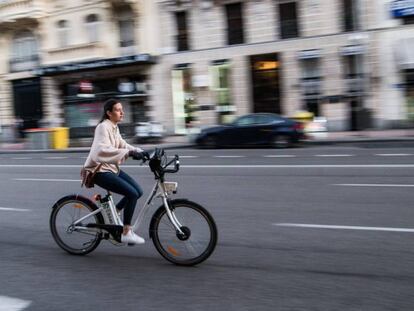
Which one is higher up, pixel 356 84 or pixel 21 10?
pixel 21 10

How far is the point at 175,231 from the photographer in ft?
17.6

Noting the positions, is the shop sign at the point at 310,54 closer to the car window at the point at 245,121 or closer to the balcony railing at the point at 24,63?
the car window at the point at 245,121

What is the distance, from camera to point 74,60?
3019cm

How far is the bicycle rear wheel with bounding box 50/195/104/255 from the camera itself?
592cm

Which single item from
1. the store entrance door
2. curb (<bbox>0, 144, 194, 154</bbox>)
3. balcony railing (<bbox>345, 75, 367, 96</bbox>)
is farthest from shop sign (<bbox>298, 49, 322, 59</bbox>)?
the store entrance door

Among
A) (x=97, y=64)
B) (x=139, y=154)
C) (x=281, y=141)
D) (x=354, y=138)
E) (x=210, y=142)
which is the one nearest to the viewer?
(x=139, y=154)

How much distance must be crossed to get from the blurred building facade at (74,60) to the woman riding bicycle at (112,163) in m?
22.0

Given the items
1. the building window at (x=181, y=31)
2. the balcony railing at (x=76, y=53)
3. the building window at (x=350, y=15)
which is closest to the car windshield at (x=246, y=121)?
the building window at (x=350, y=15)

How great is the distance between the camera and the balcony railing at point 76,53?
29.3 m

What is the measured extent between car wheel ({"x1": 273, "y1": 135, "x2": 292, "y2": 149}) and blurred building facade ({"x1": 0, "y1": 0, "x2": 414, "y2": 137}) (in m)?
6.13

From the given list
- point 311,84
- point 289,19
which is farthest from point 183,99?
point 311,84

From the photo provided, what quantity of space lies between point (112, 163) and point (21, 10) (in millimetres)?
28802

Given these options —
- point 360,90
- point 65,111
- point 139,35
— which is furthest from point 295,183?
point 65,111

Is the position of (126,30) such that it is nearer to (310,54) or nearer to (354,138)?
(310,54)
